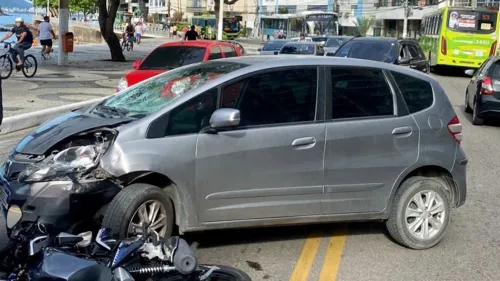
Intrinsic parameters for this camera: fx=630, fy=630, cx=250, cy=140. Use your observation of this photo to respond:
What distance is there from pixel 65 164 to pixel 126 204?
1.81 ft

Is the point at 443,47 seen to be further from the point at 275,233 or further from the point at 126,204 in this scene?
the point at 126,204

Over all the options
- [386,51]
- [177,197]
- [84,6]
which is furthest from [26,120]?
[84,6]

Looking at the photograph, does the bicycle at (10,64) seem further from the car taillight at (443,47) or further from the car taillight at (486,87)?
the car taillight at (443,47)

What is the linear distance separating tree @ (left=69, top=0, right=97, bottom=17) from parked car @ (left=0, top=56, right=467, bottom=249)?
297 feet

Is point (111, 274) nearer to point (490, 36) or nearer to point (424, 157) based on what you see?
point (424, 157)

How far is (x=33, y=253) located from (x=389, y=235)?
365 cm

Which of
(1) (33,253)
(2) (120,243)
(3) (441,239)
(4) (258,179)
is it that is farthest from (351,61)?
Result: (1) (33,253)

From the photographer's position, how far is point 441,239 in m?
6.04

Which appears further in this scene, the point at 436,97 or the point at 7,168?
the point at 436,97

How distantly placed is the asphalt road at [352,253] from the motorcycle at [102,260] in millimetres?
1201

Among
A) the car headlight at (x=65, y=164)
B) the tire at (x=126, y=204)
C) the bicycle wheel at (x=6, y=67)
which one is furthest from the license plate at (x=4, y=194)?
the bicycle wheel at (x=6, y=67)

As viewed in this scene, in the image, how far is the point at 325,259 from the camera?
547cm

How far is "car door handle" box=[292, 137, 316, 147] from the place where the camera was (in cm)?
530

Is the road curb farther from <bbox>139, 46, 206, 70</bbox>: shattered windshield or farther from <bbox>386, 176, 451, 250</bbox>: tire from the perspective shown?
<bbox>386, 176, 451, 250</bbox>: tire
